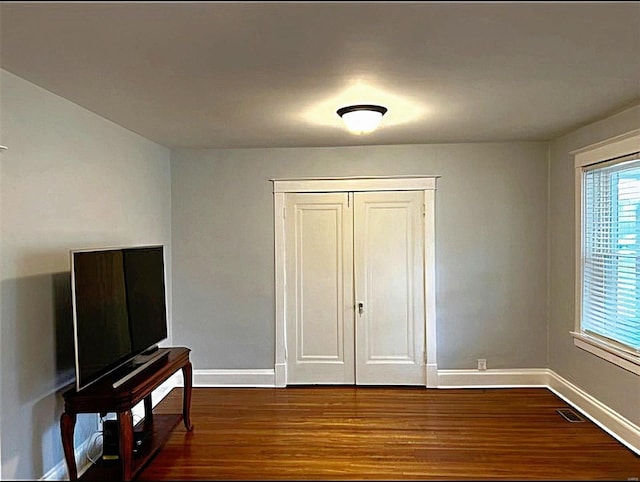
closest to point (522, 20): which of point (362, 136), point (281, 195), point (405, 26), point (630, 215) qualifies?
point (405, 26)

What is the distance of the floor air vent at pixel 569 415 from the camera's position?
429cm

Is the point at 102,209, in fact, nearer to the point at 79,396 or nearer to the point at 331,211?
the point at 79,396

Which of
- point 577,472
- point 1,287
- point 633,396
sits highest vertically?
point 1,287

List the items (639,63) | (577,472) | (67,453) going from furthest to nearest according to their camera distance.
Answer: (577,472) < (67,453) < (639,63)

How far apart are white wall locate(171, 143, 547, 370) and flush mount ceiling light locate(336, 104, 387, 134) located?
1692 millimetres

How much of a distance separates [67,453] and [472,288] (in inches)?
150

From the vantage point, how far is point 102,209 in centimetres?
394

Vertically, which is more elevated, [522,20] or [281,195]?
[522,20]

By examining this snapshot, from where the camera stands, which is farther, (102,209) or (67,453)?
(102,209)

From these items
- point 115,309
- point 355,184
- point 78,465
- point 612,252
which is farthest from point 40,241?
point 612,252

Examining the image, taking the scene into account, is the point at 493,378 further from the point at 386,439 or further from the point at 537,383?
the point at 386,439

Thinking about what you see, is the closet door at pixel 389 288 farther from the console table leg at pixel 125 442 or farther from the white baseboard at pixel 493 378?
the console table leg at pixel 125 442

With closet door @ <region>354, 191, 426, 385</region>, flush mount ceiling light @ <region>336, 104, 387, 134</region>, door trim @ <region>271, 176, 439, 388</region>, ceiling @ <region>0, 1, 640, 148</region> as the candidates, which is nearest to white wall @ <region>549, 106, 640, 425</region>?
ceiling @ <region>0, 1, 640, 148</region>

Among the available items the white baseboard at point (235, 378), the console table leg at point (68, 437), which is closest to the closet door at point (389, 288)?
the white baseboard at point (235, 378)
